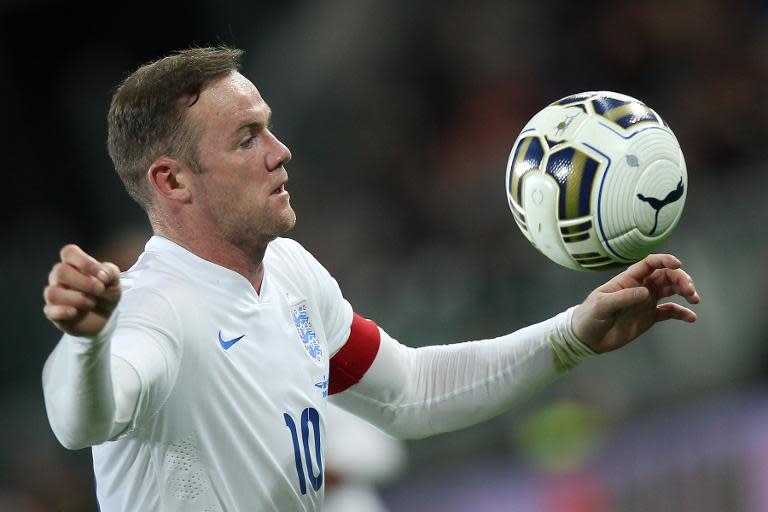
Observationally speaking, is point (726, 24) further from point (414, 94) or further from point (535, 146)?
point (535, 146)

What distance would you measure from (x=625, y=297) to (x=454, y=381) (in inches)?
28.4

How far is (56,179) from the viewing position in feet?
37.4

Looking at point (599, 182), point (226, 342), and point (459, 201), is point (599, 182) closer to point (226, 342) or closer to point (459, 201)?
point (226, 342)

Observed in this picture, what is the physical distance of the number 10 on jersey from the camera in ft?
11.8

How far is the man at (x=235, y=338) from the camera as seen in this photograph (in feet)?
11.0

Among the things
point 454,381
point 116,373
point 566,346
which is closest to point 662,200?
point 566,346

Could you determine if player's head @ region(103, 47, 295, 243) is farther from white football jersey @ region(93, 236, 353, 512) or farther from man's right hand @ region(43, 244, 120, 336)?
man's right hand @ region(43, 244, 120, 336)

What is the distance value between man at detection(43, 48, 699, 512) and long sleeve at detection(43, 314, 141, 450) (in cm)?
1

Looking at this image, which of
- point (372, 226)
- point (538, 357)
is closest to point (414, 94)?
point (372, 226)

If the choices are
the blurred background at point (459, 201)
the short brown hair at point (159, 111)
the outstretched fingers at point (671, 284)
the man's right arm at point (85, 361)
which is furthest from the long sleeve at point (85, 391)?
the blurred background at point (459, 201)

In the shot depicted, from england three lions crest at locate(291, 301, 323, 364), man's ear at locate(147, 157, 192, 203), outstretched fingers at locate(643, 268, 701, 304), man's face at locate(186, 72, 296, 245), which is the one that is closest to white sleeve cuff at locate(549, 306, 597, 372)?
outstretched fingers at locate(643, 268, 701, 304)

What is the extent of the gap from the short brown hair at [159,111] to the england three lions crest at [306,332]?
56 centimetres

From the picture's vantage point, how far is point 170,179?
3.66m

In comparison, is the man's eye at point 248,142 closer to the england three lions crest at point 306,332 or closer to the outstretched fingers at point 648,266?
the england three lions crest at point 306,332
